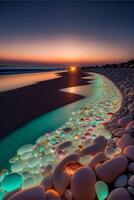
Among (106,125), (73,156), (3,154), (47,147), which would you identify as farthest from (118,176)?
(3,154)

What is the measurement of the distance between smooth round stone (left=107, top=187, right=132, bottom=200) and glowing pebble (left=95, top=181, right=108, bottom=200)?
0.03 meters

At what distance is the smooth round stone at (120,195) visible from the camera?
710mm

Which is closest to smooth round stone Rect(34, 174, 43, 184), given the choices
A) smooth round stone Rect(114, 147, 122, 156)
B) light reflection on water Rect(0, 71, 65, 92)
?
smooth round stone Rect(114, 147, 122, 156)

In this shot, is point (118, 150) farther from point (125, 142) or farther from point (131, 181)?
point (131, 181)

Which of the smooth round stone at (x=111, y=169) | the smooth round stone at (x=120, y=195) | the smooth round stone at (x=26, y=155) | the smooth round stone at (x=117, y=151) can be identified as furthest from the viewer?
the smooth round stone at (x=26, y=155)

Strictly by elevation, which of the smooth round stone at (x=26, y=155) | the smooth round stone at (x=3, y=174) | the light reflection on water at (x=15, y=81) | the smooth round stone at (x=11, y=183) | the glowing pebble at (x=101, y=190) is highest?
the light reflection on water at (x=15, y=81)

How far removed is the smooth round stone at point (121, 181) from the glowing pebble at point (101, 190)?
2.2 inches

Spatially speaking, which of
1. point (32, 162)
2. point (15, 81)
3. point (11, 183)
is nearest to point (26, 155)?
point (32, 162)

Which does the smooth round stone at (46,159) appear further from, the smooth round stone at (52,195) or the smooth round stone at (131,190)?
the smooth round stone at (131,190)

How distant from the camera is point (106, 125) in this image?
65.6 inches

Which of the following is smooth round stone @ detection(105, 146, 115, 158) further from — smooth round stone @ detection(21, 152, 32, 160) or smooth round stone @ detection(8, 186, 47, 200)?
smooth round stone @ detection(21, 152, 32, 160)

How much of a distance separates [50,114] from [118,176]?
1.72 meters

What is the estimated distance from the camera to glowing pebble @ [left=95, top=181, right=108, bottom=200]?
2.52 feet

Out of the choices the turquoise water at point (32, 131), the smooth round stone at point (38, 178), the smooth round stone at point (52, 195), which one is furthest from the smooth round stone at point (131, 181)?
the turquoise water at point (32, 131)
